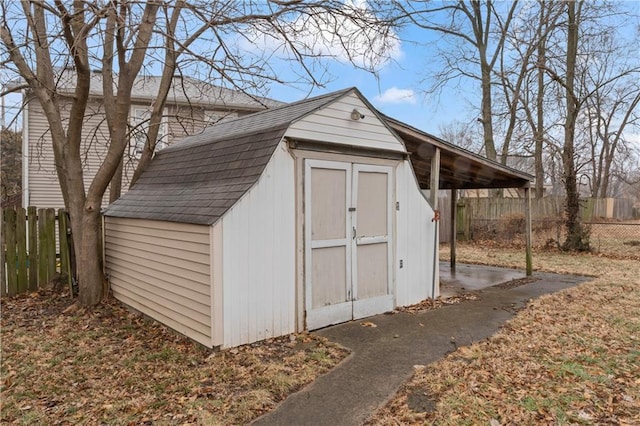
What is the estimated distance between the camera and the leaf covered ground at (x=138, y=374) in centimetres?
323

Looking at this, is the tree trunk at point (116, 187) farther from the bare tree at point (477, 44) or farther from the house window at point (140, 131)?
the bare tree at point (477, 44)

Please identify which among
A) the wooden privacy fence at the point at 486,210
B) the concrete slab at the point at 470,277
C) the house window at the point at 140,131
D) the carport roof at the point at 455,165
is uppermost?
the house window at the point at 140,131

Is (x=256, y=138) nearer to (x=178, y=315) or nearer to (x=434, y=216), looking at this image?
(x=178, y=315)

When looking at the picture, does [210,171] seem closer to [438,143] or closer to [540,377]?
[438,143]

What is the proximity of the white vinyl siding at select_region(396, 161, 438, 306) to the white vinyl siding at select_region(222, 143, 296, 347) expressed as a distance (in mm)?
1962

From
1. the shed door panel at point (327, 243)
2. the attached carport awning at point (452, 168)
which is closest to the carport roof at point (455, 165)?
the attached carport awning at point (452, 168)

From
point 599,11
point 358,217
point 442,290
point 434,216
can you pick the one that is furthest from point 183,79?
point 599,11

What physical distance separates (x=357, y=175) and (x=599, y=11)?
14.6m

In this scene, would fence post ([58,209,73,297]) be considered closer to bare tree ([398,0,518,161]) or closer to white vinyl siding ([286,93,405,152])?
white vinyl siding ([286,93,405,152])

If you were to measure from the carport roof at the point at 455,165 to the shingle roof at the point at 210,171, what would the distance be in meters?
1.84

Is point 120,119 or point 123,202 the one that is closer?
point 120,119

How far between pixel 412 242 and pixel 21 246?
624 cm

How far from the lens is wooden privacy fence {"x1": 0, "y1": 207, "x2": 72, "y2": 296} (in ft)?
22.1

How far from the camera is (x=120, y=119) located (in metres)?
6.00
